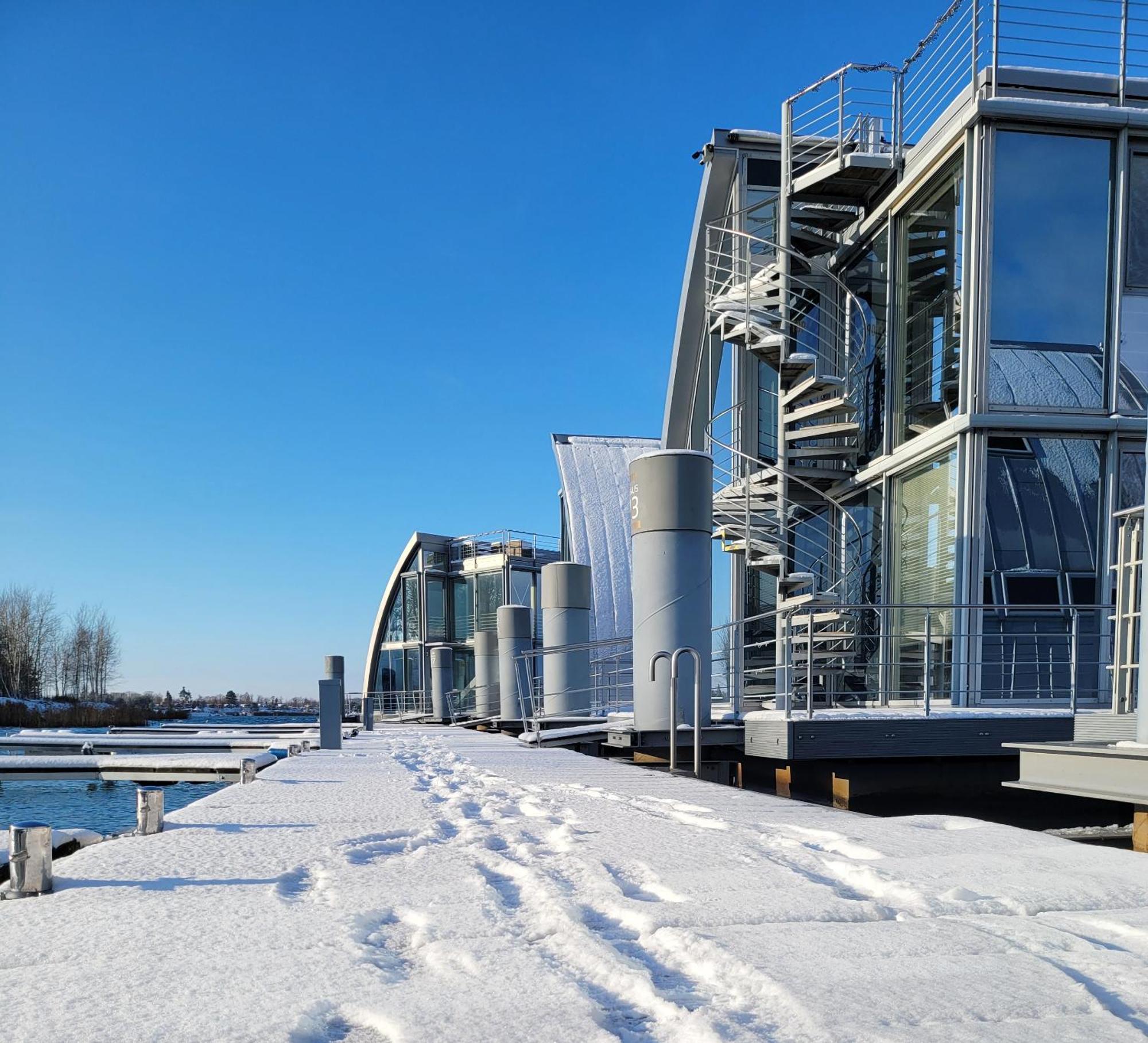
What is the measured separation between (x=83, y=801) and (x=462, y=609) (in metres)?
25.6

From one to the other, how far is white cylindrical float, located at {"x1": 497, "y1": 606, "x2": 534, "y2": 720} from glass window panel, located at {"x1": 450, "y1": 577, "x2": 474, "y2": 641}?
16891mm

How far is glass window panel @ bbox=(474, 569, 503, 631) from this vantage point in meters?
34.2

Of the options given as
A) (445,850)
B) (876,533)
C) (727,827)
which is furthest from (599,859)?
(876,533)

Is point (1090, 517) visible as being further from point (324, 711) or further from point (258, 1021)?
point (258, 1021)

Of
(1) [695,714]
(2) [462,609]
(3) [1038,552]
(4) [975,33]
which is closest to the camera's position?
(1) [695,714]

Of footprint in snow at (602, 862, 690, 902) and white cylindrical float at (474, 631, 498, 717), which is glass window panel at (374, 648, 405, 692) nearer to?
white cylindrical float at (474, 631, 498, 717)

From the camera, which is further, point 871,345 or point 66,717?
point 66,717

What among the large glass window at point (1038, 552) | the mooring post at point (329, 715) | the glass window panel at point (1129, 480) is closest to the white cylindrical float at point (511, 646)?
the mooring post at point (329, 715)

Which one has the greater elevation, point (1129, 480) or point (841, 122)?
point (841, 122)

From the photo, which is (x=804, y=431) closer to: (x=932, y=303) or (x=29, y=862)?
(x=932, y=303)

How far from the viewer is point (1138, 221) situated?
413 inches

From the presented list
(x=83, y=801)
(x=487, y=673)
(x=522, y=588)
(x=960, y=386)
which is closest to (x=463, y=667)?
(x=522, y=588)

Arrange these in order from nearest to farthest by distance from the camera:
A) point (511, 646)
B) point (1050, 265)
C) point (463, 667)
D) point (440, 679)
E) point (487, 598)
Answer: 1. point (1050, 265)
2. point (511, 646)
3. point (440, 679)
4. point (487, 598)
5. point (463, 667)

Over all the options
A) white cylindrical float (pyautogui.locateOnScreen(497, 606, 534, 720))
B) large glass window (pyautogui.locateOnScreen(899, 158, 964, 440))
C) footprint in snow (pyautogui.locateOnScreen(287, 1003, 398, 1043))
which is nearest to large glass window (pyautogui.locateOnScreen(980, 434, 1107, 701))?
large glass window (pyautogui.locateOnScreen(899, 158, 964, 440))
